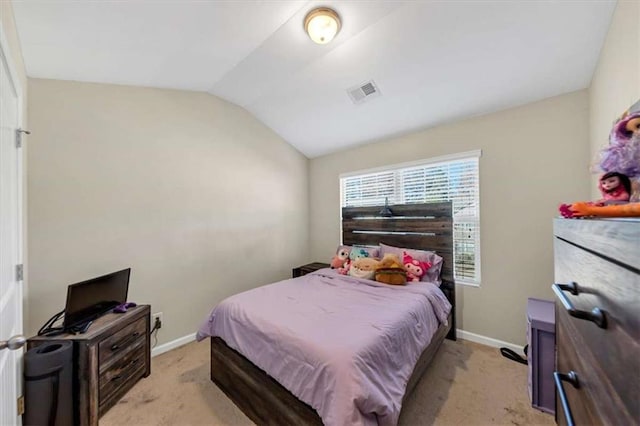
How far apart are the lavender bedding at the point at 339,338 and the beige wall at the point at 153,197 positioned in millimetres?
912

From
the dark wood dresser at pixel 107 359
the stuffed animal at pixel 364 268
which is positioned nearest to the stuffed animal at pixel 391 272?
the stuffed animal at pixel 364 268

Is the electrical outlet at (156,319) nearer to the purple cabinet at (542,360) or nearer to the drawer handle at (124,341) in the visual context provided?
the drawer handle at (124,341)

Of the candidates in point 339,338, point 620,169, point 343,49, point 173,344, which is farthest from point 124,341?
point 620,169

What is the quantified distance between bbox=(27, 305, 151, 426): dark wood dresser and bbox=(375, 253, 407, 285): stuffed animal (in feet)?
7.18

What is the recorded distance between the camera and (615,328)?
0.48m

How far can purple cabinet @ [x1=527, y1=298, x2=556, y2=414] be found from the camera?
1744 mm

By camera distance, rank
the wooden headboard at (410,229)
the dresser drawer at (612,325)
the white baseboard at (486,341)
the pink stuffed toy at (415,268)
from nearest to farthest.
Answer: the dresser drawer at (612,325)
the white baseboard at (486,341)
the pink stuffed toy at (415,268)
the wooden headboard at (410,229)

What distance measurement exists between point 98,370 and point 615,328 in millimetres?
2553

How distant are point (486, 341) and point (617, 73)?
243 cm

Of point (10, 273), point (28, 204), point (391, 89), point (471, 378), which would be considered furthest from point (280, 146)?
point (471, 378)

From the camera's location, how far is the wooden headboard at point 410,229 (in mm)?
2822

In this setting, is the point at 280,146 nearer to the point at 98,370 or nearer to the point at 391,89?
the point at 391,89

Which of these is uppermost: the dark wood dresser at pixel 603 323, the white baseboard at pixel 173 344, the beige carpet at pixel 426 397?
the dark wood dresser at pixel 603 323

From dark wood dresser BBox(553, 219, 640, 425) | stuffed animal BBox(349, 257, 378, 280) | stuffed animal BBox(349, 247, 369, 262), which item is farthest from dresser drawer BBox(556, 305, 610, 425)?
stuffed animal BBox(349, 247, 369, 262)
